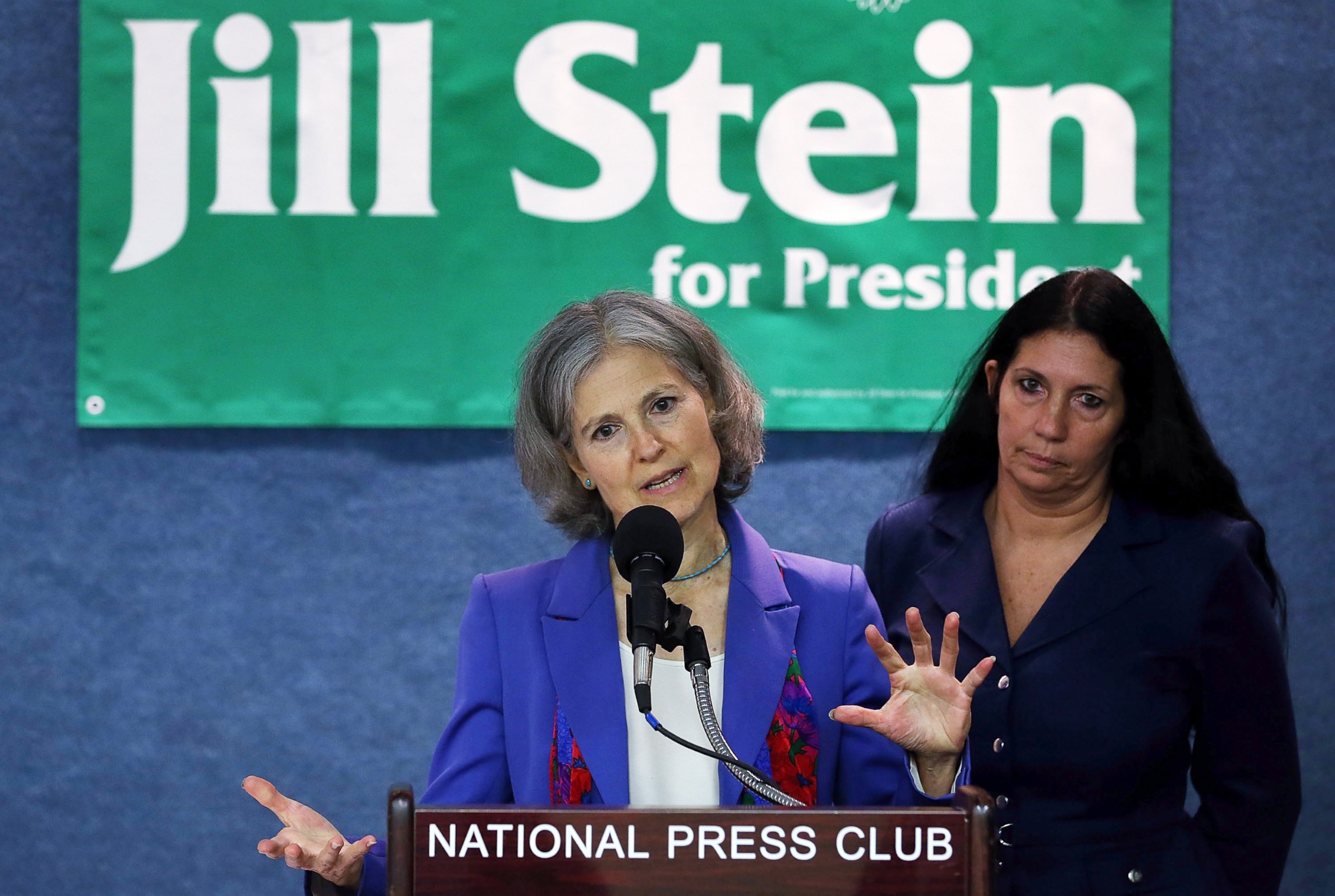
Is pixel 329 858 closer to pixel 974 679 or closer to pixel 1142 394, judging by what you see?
pixel 974 679

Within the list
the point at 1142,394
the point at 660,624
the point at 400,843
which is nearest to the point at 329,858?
the point at 400,843

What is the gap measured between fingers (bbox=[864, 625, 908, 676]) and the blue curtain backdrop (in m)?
1.73

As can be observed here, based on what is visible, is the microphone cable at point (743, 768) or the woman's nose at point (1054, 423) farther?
the woman's nose at point (1054, 423)

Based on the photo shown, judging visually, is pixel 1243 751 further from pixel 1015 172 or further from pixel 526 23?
pixel 526 23

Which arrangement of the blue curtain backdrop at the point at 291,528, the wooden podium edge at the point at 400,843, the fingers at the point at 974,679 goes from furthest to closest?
the blue curtain backdrop at the point at 291,528 < the fingers at the point at 974,679 < the wooden podium edge at the point at 400,843

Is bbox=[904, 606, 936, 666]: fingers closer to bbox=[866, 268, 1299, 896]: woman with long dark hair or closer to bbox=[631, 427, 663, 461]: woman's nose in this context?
bbox=[631, 427, 663, 461]: woman's nose

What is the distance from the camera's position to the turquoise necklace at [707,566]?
1.79 metres

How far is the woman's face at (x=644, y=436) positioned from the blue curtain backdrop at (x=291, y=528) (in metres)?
1.51

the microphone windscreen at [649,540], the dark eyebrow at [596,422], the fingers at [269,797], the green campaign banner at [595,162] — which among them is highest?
the green campaign banner at [595,162]

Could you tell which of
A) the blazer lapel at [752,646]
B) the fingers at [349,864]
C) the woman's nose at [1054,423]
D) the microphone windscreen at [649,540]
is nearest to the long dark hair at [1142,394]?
the woman's nose at [1054,423]

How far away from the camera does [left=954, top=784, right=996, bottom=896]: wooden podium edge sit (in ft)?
3.86

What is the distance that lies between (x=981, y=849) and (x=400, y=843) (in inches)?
19.5

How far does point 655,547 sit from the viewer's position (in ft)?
4.50

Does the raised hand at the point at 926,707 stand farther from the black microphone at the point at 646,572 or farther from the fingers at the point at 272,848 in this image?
the fingers at the point at 272,848
